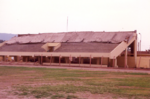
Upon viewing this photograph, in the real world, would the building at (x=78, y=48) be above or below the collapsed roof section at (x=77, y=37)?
below

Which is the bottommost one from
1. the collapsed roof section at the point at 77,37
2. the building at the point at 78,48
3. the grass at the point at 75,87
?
the grass at the point at 75,87

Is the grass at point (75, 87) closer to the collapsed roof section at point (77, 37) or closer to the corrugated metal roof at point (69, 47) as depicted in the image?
the corrugated metal roof at point (69, 47)

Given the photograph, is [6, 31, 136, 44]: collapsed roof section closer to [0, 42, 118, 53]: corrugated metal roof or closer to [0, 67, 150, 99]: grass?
[0, 42, 118, 53]: corrugated metal roof

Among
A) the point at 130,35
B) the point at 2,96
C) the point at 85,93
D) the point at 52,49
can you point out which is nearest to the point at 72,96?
the point at 85,93

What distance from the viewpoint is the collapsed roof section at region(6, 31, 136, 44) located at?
63.7 meters

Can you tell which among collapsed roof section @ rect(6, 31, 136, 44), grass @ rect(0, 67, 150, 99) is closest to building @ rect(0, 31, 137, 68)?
collapsed roof section @ rect(6, 31, 136, 44)

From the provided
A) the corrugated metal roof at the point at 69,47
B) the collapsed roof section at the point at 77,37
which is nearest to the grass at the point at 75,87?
the corrugated metal roof at the point at 69,47

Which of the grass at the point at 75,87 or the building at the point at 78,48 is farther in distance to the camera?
the building at the point at 78,48

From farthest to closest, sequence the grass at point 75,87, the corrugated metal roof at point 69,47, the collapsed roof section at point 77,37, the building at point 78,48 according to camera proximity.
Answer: the collapsed roof section at point 77,37
the corrugated metal roof at point 69,47
the building at point 78,48
the grass at point 75,87

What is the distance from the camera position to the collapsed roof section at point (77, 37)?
209 ft

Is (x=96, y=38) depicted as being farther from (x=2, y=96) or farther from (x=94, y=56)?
(x=2, y=96)

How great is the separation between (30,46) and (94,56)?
22894mm

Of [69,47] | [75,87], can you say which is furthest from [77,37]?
[75,87]

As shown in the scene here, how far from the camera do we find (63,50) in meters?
64.4
